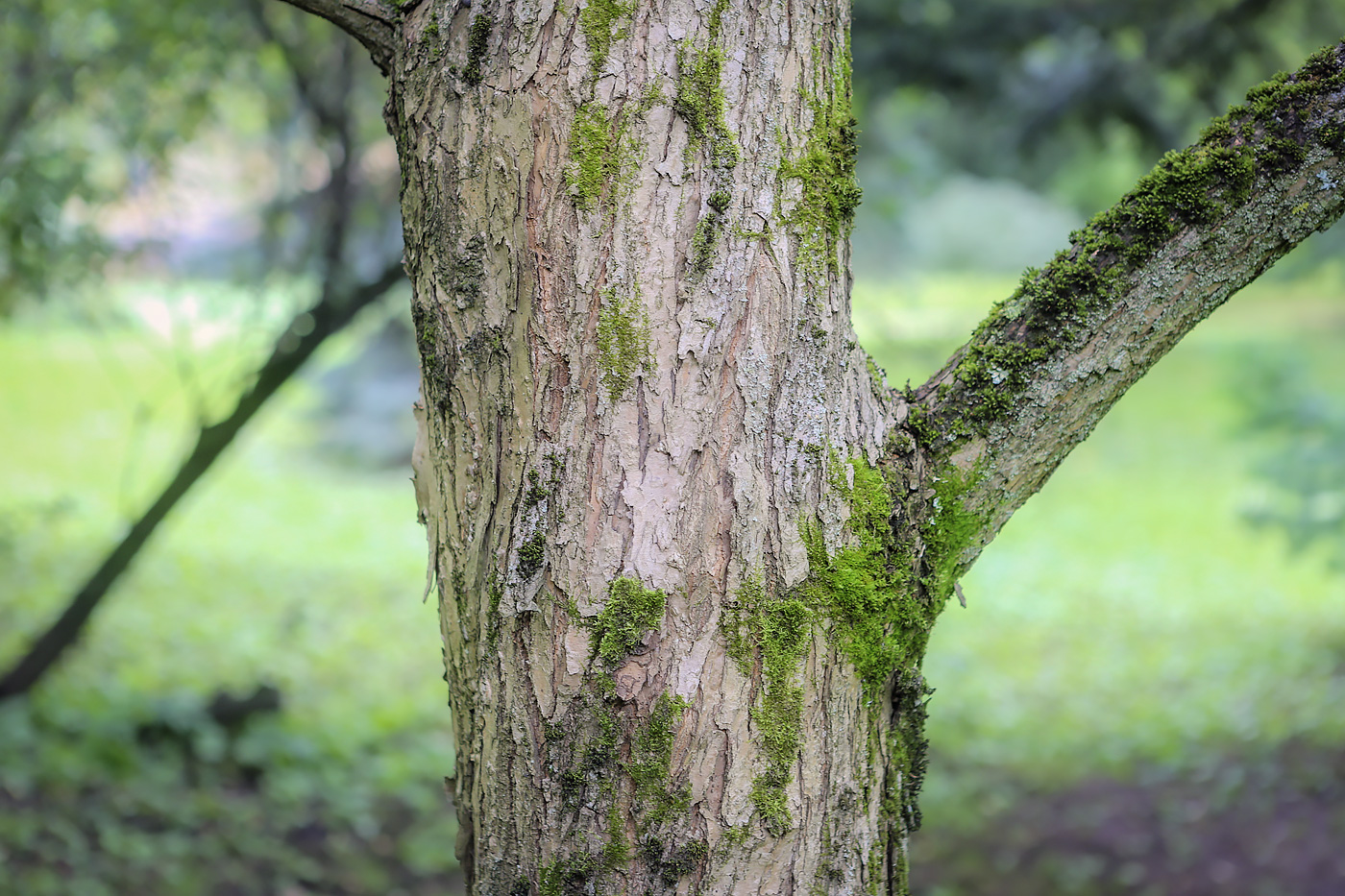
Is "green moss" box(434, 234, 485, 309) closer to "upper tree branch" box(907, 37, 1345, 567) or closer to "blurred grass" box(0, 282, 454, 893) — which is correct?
"upper tree branch" box(907, 37, 1345, 567)

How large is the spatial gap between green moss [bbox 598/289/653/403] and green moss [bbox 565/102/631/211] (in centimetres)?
12

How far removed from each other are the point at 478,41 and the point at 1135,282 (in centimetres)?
90

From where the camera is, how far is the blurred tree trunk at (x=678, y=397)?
3.51ft

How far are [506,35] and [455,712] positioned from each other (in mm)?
887

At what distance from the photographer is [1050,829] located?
4316 millimetres

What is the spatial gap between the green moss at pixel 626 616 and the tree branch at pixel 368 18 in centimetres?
77

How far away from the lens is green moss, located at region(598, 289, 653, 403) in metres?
1.07

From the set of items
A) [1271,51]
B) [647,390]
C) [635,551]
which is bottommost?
[635,551]

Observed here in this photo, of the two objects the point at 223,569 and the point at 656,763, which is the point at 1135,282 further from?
the point at 223,569

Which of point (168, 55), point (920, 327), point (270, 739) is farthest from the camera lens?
point (920, 327)

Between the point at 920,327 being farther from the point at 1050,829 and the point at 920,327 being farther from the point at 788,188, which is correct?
the point at 788,188

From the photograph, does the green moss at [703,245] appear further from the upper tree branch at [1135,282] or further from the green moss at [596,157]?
the upper tree branch at [1135,282]

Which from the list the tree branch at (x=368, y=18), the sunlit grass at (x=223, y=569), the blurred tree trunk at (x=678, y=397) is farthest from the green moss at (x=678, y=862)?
the sunlit grass at (x=223, y=569)

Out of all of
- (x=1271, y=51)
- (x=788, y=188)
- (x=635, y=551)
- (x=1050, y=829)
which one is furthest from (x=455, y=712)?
(x=1271, y=51)
